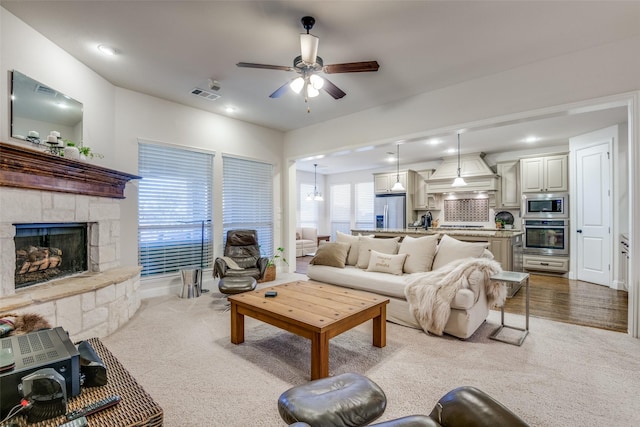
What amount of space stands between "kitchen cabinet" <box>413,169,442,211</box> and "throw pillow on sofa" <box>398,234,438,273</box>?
167 inches

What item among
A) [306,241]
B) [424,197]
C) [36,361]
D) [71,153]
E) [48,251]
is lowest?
[306,241]

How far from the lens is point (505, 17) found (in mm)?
2555

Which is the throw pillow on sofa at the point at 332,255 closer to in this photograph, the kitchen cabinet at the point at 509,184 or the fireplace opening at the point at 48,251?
the fireplace opening at the point at 48,251

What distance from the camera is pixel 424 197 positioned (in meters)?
7.91

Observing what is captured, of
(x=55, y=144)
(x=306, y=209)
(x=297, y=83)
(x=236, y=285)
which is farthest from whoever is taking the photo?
(x=306, y=209)

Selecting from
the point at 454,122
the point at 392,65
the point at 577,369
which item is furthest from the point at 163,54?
the point at 577,369

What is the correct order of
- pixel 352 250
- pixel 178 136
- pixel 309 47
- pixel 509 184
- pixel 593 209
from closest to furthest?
1. pixel 309 47
2. pixel 352 250
3. pixel 178 136
4. pixel 593 209
5. pixel 509 184

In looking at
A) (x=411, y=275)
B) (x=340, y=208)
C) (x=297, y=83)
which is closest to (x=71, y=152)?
(x=297, y=83)

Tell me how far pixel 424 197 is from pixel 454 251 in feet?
15.2

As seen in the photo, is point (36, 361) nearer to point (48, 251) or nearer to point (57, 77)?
point (48, 251)

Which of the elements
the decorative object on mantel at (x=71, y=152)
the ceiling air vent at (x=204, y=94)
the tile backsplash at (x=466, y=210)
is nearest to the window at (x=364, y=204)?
the tile backsplash at (x=466, y=210)

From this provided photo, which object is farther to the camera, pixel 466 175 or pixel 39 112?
pixel 466 175

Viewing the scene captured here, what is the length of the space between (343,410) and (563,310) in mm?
3946

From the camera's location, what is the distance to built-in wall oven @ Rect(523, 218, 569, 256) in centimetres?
586
